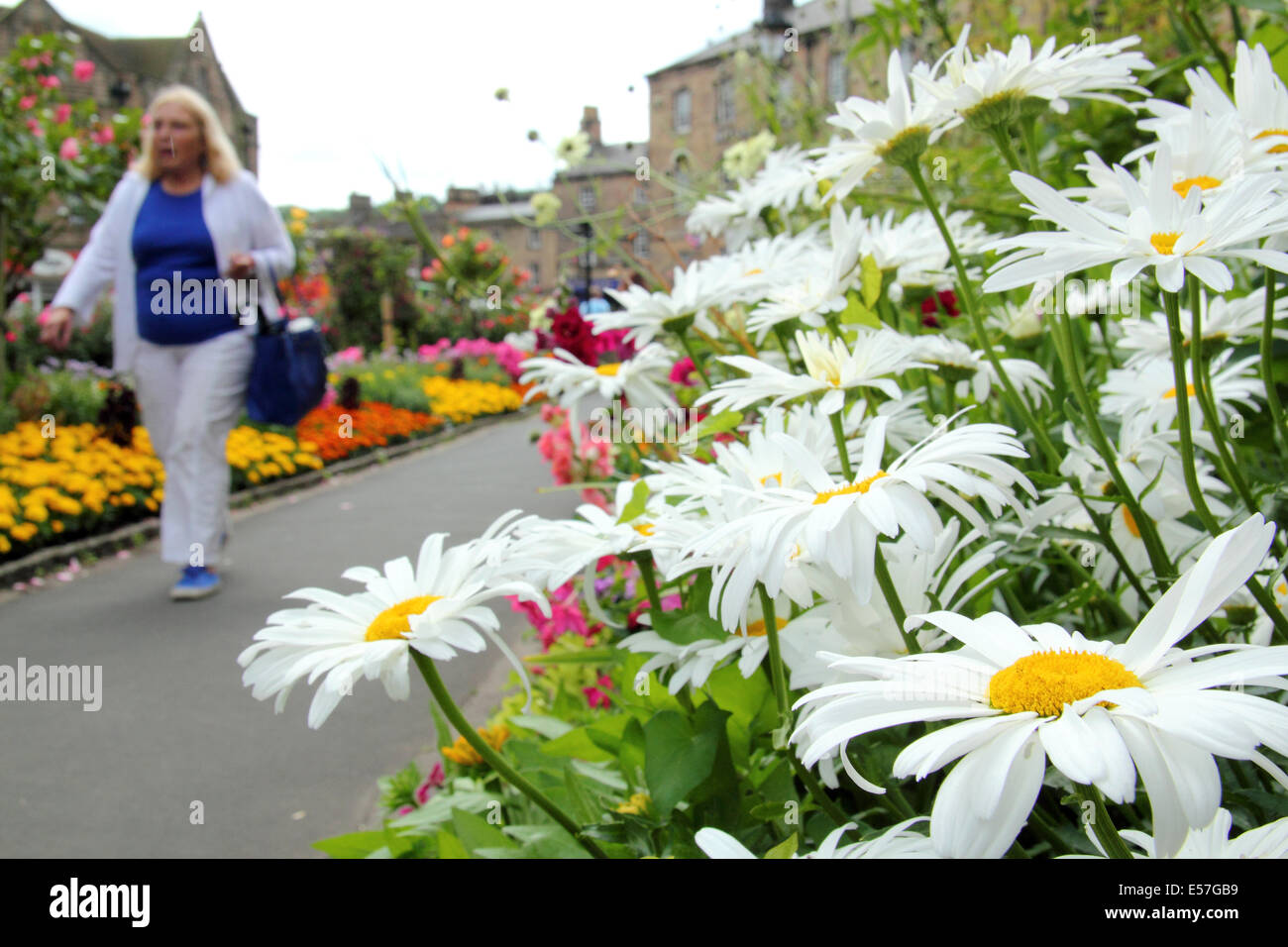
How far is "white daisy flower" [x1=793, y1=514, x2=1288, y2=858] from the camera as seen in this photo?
52 centimetres

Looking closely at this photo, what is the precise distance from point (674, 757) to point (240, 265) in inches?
144

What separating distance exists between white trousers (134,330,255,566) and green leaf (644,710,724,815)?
149 inches

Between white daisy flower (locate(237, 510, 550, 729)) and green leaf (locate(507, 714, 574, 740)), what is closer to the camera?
white daisy flower (locate(237, 510, 550, 729))

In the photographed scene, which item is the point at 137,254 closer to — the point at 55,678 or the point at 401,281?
the point at 55,678

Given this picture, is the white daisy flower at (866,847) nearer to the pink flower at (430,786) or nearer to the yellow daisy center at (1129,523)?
the yellow daisy center at (1129,523)

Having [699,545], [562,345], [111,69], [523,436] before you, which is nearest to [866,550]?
[699,545]

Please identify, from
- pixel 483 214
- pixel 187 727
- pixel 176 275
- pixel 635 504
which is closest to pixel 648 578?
pixel 635 504

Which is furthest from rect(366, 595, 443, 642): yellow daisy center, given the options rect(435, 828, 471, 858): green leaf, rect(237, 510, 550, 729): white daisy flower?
rect(435, 828, 471, 858): green leaf

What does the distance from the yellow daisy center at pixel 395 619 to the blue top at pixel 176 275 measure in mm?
3889

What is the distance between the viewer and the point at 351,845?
1482 millimetres

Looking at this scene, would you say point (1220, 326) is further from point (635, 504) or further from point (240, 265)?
point (240, 265)

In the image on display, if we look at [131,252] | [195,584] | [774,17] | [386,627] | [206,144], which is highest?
[774,17]

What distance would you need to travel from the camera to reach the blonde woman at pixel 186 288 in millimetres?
4383

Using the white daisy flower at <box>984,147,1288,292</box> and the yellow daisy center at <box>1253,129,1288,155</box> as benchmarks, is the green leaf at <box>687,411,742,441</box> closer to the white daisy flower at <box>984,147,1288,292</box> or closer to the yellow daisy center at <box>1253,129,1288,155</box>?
the white daisy flower at <box>984,147,1288,292</box>
